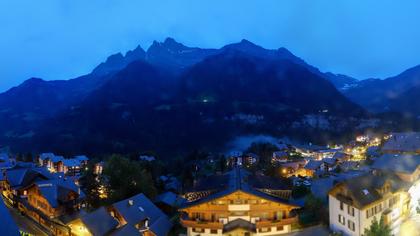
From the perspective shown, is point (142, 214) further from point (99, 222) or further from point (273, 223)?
point (273, 223)

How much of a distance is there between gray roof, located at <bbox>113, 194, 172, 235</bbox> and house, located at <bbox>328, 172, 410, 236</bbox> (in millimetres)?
14716

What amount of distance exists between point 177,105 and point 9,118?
95.4 m

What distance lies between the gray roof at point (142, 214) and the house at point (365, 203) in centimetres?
1472

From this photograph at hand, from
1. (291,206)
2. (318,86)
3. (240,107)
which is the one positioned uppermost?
(318,86)

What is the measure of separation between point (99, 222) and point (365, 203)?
2128cm

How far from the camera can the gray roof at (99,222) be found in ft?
98.3

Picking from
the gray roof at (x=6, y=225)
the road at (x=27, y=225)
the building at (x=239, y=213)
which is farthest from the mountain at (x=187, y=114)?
the gray roof at (x=6, y=225)

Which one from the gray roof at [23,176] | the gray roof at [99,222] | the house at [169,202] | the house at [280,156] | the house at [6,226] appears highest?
the house at [6,226]

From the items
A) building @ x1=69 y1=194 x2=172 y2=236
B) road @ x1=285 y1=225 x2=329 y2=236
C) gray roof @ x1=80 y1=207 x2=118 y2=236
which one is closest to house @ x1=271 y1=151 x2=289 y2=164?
building @ x1=69 y1=194 x2=172 y2=236

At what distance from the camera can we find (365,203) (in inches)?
948

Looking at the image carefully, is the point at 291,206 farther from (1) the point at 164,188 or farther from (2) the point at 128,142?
(2) the point at 128,142

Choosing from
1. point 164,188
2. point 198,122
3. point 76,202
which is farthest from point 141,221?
point 198,122

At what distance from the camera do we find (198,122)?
155 m

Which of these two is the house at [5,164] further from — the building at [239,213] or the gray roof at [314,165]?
the gray roof at [314,165]
